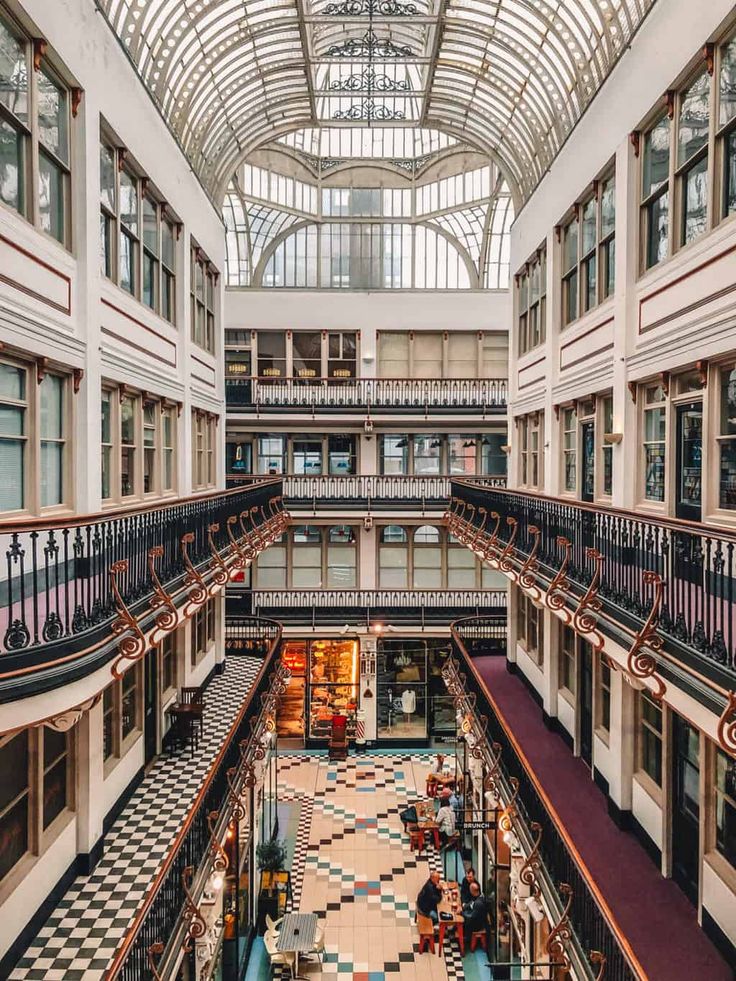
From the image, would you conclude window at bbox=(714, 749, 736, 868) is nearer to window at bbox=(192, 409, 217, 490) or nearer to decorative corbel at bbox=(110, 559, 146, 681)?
decorative corbel at bbox=(110, 559, 146, 681)

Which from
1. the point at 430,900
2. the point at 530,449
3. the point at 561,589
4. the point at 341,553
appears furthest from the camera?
the point at 341,553

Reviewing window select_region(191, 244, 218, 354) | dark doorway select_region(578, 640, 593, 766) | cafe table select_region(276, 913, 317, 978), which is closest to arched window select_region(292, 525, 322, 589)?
window select_region(191, 244, 218, 354)

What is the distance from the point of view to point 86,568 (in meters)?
6.30

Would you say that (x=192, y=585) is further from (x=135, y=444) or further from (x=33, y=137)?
(x=33, y=137)

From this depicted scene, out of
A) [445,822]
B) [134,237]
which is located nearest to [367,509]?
[445,822]

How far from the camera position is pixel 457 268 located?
23.6 m

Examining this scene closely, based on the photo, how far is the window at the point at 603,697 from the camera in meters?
10.3

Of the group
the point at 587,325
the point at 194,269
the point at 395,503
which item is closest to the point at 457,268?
the point at 395,503

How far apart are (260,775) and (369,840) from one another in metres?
4.63

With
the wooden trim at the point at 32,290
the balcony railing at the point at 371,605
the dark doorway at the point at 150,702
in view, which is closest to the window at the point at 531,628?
the balcony railing at the point at 371,605

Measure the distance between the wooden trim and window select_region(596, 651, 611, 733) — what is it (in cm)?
881

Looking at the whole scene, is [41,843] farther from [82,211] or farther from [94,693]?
[82,211]

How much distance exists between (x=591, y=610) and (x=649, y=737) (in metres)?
2.53

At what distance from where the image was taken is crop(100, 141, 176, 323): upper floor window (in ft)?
31.8
